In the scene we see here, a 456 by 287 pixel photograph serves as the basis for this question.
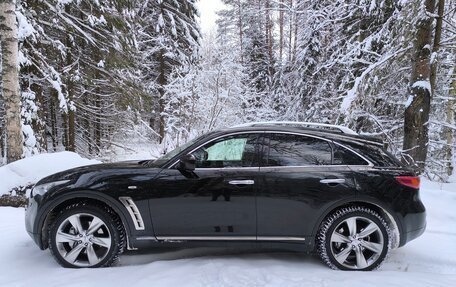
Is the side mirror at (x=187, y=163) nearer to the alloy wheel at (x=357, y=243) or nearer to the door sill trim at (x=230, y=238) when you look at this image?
the door sill trim at (x=230, y=238)

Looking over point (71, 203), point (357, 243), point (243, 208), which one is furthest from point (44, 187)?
point (357, 243)

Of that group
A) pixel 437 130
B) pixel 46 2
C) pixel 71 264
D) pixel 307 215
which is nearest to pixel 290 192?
pixel 307 215

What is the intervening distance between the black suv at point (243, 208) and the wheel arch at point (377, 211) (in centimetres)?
1

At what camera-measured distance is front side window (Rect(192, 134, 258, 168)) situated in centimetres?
378

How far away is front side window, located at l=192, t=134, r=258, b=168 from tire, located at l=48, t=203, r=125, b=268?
3.78ft

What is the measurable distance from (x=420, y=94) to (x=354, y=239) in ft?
16.9

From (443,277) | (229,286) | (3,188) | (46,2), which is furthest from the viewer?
(46,2)

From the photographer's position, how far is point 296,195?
3.66 m

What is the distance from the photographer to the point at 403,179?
3.71 metres

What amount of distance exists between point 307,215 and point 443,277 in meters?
1.46

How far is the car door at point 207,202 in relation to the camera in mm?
3670

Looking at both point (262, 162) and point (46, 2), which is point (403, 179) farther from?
point (46, 2)

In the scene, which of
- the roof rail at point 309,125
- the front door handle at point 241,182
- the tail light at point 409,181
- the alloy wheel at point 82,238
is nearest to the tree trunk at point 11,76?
the alloy wheel at point 82,238

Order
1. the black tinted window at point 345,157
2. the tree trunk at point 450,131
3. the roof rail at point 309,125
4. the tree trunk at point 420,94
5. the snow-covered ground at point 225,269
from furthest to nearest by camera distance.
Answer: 1. the tree trunk at point 450,131
2. the tree trunk at point 420,94
3. the roof rail at point 309,125
4. the black tinted window at point 345,157
5. the snow-covered ground at point 225,269
